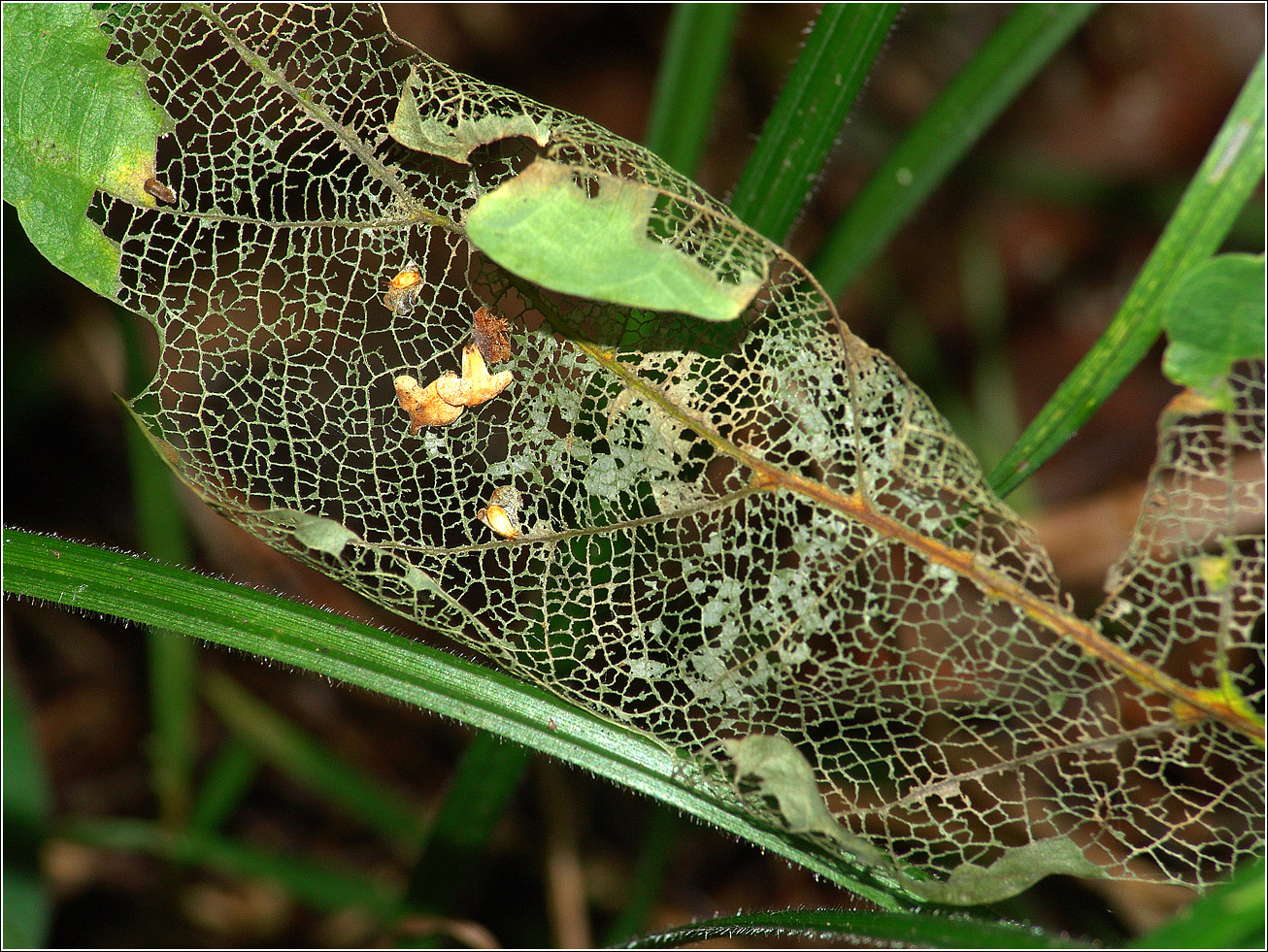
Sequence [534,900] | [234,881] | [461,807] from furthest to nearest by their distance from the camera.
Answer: [234,881] < [534,900] < [461,807]

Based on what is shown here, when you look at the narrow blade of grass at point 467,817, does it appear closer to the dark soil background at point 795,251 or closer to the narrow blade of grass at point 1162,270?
the dark soil background at point 795,251

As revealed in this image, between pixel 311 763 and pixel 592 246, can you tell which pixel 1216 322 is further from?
pixel 311 763

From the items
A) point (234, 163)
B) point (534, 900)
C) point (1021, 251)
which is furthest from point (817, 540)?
point (1021, 251)

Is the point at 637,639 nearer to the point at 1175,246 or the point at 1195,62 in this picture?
the point at 1175,246

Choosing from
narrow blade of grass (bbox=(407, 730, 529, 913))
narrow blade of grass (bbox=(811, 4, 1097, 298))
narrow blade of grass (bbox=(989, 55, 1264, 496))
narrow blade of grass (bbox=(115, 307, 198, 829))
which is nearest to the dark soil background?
narrow blade of grass (bbox=(115, 307, 198, 829))

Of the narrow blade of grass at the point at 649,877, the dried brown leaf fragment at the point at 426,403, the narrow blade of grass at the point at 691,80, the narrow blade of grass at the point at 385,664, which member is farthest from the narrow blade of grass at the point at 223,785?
the narrow blade of grass at the point at 691,80

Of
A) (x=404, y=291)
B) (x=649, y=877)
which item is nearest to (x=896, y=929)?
(x=404, y=291)

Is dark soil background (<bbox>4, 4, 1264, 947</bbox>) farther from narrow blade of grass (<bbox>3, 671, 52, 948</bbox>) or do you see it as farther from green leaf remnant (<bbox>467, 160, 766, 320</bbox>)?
green leaf remnant (<bbox>467, 160, 766, 320</bbox>)
